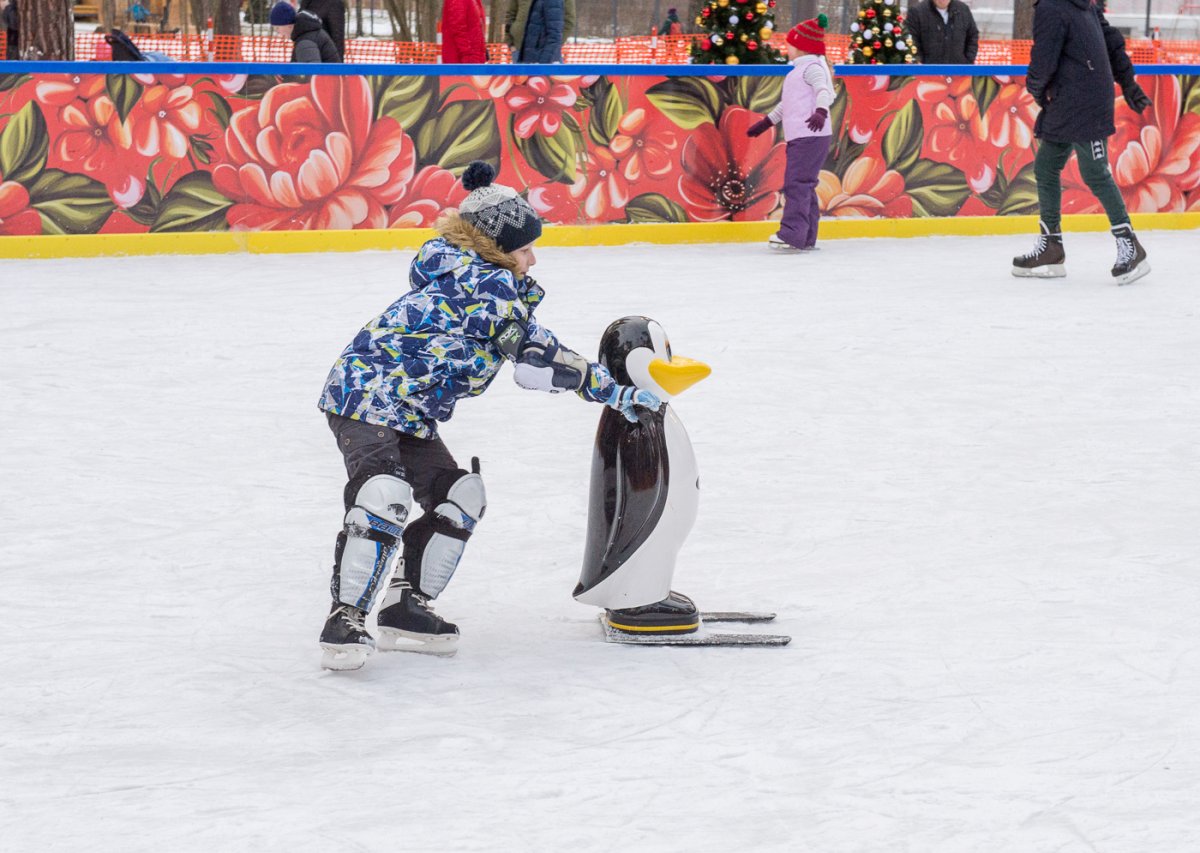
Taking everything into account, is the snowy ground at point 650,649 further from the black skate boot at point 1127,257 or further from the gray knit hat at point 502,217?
the black skate boot at point 1127,257

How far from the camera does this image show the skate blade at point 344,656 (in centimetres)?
288

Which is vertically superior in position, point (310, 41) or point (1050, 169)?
point (310, 41)

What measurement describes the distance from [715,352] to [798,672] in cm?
315

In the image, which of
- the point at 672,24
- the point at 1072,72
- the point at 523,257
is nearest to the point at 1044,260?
the point at 1072,72

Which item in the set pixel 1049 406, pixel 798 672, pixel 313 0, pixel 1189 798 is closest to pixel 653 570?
pixel 798 672

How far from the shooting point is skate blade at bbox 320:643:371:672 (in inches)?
113

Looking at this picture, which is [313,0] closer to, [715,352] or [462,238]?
[715,352]

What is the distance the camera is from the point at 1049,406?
5180 millimetres

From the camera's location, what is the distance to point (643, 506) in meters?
3.07

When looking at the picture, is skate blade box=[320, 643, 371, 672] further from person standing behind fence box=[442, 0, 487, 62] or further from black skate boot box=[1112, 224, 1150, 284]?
person standing behind fence box=[442, 0, 487, 62]

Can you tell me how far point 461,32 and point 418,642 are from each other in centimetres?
695

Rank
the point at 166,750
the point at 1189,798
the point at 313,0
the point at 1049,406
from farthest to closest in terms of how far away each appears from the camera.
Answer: the point at 313,0 < the point at 1049,406 < the point at 166,750 < the point at 1189,798

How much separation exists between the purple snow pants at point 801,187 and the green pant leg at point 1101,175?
61.5 inches

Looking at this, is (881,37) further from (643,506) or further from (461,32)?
(643,506)
